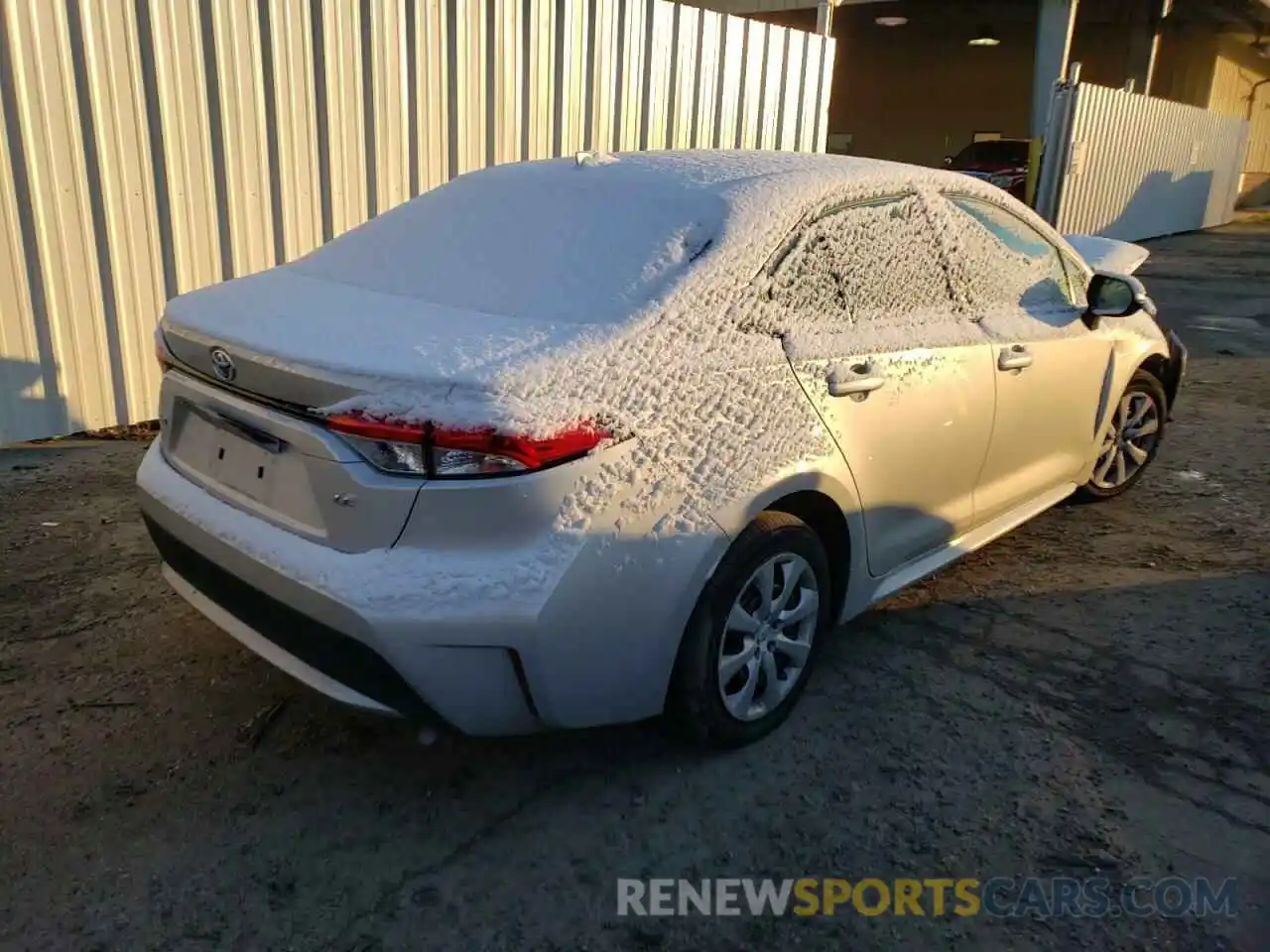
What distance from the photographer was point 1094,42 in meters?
23.2

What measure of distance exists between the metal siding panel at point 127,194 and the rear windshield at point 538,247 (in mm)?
2483

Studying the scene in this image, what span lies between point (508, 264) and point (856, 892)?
185 centimetres

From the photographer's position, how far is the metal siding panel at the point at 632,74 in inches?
285

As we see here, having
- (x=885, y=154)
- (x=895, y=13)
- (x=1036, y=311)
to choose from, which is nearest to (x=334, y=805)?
(x=1036, y=311)

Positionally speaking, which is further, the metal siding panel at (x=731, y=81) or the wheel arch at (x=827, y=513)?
the metal siding panel at (x=731, y=81)

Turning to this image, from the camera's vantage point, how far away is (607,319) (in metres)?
2.44

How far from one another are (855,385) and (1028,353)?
1109 millimetres

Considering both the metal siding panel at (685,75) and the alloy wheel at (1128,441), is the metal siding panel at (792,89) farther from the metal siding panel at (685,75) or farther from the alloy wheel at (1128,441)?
the alloy wheel at (1128,441)

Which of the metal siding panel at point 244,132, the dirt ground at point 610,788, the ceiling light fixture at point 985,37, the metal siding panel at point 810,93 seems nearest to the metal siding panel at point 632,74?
the metal siding panel at point 810,93

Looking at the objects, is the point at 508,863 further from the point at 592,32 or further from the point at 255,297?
the point at 592,32

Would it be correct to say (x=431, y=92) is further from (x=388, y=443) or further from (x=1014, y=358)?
(x=388, y=443)

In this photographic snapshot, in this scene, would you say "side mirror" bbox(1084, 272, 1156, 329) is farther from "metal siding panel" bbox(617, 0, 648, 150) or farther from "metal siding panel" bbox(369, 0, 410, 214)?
"metal siding panel" bbox(617, 0, 648, 150)

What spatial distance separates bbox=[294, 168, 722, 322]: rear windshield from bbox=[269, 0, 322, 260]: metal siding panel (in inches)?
109

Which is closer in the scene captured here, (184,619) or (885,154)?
(184,619)
